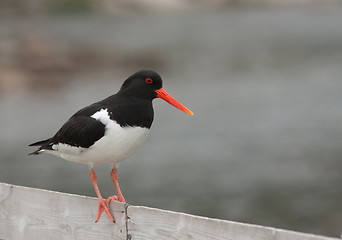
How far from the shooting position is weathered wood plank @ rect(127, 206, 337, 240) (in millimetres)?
3157

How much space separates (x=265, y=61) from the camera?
3781cm

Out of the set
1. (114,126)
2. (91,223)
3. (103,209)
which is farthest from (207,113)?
(103,209)

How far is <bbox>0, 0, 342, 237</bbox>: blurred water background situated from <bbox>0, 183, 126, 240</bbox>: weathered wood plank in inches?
336

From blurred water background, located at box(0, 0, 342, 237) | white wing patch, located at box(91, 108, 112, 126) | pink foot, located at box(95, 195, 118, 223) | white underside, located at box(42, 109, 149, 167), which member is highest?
blurred water background, located at box(0, 0, 342, 237)


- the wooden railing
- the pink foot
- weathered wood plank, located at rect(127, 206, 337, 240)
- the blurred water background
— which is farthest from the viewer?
the blurred water background

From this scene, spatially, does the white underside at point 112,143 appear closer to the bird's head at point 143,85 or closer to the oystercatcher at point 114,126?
the oystercatcher at point 114,126

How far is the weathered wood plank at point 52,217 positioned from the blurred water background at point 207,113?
28.0 ft

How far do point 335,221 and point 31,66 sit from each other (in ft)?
70.1

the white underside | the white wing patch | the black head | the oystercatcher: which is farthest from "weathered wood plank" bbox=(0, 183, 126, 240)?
the black head

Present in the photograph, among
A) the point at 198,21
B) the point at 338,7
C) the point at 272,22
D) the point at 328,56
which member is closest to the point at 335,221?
the point at 328,56

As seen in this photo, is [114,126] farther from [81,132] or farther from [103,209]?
[103,209]

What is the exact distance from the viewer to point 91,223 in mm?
4188

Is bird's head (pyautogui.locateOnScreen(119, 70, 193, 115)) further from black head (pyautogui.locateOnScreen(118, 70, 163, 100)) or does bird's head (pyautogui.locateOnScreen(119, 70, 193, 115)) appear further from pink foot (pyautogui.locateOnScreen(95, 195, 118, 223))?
pink foot (pyautogui.locateOnScreen(95, 195, 118, 223))

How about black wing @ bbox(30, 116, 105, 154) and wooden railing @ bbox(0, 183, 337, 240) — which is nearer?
wooden railing @ bbox(0, 183, 337, 240)
